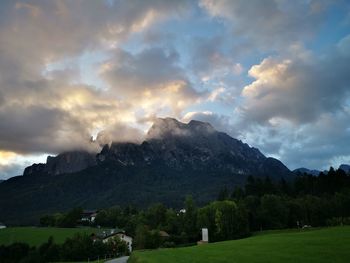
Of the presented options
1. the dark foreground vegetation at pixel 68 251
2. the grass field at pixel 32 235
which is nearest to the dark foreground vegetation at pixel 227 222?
the dark foreground vegetation at pixel 68 251

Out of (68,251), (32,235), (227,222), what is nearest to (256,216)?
(227,222)

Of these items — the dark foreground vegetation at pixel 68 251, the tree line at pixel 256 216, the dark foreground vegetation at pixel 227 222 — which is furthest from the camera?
the dark foreground vegetation at pixel 68 251

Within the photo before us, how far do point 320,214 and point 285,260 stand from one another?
95.3 meters

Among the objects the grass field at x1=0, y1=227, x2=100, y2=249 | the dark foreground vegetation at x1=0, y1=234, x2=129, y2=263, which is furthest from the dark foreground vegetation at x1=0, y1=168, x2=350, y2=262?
the grass field at x1=0, y1=227, x2=100, y2=249

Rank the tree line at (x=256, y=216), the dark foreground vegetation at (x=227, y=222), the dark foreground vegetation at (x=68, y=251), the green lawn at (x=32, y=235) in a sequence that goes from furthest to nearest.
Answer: the green lawn at (x=32, y=235), the dark foreground vegetation at (x=68, y=251), the dark foreground vegetation at (x=227, y=222), the tree line at (x=256, y=216)

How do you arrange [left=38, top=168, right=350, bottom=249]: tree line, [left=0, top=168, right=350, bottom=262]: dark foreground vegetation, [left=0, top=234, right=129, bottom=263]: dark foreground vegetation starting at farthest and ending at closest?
[left=0, top=234, right=129, bottom=263]: dark foreground vegetation < [left=0, top=168, right=350, bottom=262]: dark foreground vegetation < [left=38, top=168, right=350, bottom=249]: tree line

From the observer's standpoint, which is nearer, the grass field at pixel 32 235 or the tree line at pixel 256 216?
the tree line at pixel 256 216

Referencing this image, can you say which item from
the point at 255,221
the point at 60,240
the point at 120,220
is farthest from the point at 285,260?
the point at 120,220

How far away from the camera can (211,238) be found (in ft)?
376

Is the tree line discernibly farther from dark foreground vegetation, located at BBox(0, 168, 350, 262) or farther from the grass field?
the grass field

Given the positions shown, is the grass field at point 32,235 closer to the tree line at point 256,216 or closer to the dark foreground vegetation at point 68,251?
the dark foreground vegetation at point 68,251

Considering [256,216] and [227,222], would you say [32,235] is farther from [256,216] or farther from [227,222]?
[256,216]

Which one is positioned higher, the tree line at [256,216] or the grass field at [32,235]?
the tree line at [256,216]

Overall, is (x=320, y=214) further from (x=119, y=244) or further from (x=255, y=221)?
(x=119, y=244)
